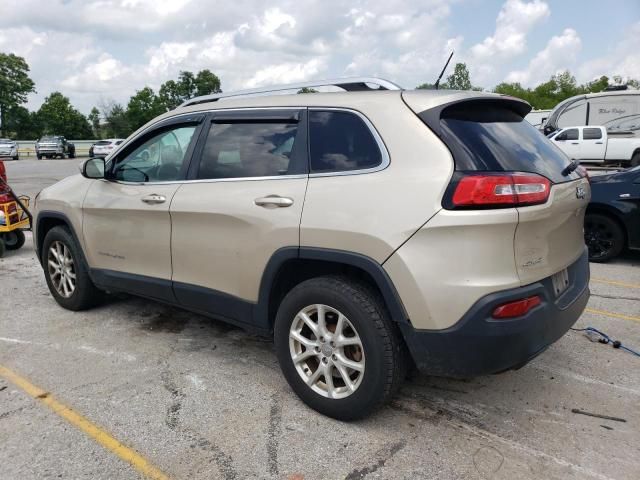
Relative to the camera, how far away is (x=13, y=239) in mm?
7500

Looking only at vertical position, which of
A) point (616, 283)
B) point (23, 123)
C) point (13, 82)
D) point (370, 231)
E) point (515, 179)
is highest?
point (13, 82)

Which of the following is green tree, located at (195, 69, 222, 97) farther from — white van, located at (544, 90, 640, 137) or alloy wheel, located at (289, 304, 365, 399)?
alloy wheel, located at (289, 304, 365, 399)

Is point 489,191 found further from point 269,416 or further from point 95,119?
point 95,119

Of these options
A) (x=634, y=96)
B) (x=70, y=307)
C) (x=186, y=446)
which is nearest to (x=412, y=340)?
(x=186, y=446)

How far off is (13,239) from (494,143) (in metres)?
7.24

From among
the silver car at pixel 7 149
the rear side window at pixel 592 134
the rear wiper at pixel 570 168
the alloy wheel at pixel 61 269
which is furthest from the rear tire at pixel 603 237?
the silver car at pixel 7 149

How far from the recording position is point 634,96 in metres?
20.0

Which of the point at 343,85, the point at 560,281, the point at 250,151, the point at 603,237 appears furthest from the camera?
the point at 603,237

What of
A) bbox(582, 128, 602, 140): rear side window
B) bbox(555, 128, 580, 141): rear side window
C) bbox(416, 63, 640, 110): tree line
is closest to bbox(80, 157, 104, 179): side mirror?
bbox(555, 128, 580, 141): rear side window

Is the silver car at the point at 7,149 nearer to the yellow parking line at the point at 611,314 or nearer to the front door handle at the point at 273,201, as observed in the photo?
the front door handle at the point at 273,201

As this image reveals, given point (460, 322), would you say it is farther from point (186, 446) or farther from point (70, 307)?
point (70, 307)

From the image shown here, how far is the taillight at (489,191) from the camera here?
7.80 ft

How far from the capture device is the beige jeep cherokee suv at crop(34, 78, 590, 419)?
2.41m

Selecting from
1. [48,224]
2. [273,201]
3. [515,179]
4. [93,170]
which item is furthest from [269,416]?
[48,224]
